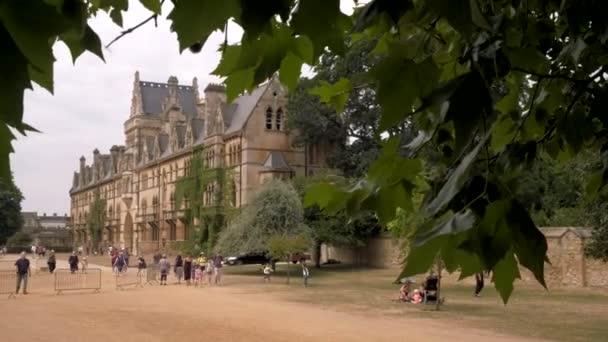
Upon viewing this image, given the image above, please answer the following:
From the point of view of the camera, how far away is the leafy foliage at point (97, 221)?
90.3m

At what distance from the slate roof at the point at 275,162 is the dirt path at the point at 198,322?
25.6 m

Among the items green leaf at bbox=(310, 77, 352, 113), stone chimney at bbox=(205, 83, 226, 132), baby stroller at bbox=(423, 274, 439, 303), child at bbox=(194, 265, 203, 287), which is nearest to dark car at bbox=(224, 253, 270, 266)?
stone chimney at bbox=(205, 83, 226, 132)

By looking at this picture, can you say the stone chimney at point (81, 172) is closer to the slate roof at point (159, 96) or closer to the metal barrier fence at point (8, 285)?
the slate roof at point (159, 96)

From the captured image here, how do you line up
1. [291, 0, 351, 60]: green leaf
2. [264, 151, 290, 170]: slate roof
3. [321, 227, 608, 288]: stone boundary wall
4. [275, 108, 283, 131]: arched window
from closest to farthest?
[291, 0, 351, 60]: green leaf
[321, 227, 608, 288]: stone boundary wall
[264, 151, 290, 170]: slate roof
[275, 108, 283, 131]: arched window

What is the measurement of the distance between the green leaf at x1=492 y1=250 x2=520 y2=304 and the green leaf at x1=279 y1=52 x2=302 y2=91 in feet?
2.88

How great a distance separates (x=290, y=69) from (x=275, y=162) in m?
49.0

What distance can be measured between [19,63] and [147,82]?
90.4 metres

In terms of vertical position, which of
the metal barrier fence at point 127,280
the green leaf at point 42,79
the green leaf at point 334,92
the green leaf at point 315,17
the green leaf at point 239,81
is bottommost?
the metal barrier fence at point 127,280

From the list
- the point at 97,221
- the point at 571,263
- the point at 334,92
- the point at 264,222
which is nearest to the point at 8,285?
the point at 264,222

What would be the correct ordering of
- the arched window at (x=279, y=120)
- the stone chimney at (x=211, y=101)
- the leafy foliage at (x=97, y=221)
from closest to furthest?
the arched window at (x=279, y=120), the stone chimney at (x=211, y=101), the leafy foliage at (x=97, y=221)

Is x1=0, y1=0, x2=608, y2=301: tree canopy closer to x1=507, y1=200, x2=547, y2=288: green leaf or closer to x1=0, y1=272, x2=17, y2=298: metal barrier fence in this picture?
x1=507, y1=200, x2=547, y2=288: green leaf

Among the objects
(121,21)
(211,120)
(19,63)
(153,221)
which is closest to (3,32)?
(19,63)

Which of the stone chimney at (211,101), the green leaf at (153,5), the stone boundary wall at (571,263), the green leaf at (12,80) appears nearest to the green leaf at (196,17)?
the green leaf at (12,80)

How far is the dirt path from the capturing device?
48.8ft
